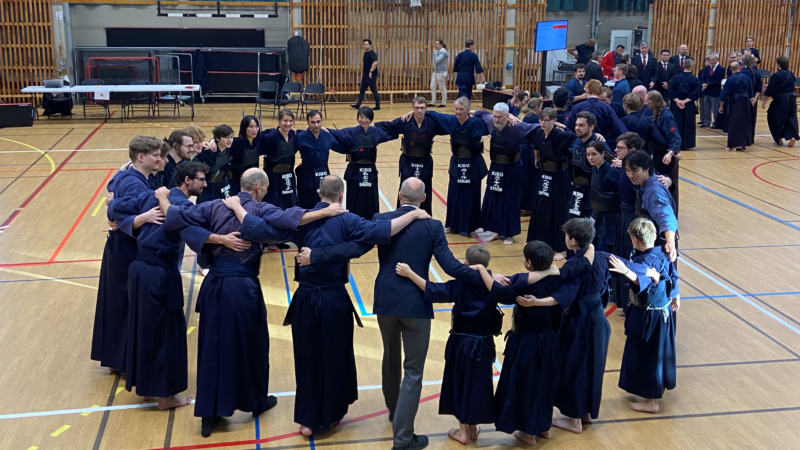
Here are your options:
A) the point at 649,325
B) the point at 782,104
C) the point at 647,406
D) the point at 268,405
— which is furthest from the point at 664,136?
the point at 782,104

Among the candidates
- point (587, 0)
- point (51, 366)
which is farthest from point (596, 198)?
point (587, 0)

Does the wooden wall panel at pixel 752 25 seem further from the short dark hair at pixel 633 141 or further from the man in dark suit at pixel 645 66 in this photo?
the short dark hair at pixel 633 141

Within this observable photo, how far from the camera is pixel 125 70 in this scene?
21.1 m

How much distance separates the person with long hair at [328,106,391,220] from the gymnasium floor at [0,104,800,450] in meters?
0.69

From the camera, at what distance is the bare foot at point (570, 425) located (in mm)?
5293

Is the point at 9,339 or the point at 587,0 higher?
the point at 587,0

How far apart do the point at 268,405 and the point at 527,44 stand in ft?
Answer: 64.9

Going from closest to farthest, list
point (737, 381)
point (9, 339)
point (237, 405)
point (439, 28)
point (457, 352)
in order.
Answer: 1. point (457, 352)
2. point (237, 405)
3. point (737, 381)
4. point (9, 339)
5. point (439, 28)

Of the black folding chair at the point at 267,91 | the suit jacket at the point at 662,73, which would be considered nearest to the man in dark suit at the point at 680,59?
the suit jacket at the point at 662,73

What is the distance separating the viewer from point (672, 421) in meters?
5.47

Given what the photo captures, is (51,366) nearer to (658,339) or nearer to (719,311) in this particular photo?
(658,339)

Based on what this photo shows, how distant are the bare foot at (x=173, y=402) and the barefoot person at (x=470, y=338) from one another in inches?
82.7

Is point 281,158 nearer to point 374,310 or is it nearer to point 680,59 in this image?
point 374,310

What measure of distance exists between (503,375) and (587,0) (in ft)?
69.9
